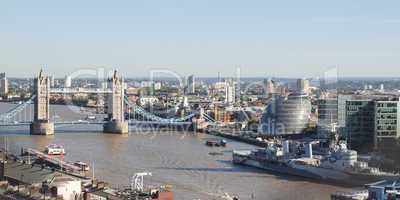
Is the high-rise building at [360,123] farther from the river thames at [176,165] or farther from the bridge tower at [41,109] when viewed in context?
the bridge tower at [41,109]

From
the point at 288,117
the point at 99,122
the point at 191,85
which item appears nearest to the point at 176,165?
the point at 288,117

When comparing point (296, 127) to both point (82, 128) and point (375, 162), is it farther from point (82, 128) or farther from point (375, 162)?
point (375, 162)

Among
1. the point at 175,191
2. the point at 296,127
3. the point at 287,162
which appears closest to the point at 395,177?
the point at 287,162

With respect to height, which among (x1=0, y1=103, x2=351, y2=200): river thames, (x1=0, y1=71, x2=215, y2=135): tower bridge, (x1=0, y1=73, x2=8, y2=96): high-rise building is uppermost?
(x1=0, y1=73, x2=8, y2=96): high-rise building

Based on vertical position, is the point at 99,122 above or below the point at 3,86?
below

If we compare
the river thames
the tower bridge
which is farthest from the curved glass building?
the tower bridge

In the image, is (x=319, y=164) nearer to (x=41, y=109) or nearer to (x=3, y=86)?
(x=41, y=109)

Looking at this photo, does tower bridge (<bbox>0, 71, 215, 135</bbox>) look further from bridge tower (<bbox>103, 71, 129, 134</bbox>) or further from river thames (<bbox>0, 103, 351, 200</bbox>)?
river thames (<bbox>0, 103, 351, 200</bbox>)
